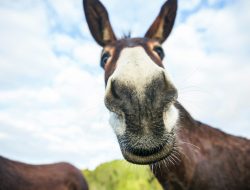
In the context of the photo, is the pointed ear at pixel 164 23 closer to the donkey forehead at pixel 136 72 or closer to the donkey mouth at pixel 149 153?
the donkey forehead at pixel 136 72

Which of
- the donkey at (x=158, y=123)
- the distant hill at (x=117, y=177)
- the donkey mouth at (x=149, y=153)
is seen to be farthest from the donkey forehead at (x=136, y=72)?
the distant hill at (x=117, y=177)

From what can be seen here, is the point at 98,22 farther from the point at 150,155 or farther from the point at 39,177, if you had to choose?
the point at 39,177

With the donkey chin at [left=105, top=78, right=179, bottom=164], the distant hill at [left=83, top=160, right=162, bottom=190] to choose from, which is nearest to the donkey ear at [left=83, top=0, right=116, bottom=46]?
the donkey chin at [left=105, top=78, right=179, bottom=164]

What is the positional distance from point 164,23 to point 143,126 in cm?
245

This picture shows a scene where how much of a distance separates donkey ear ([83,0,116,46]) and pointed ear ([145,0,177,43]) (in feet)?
1.71

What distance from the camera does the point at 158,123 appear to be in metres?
2.19

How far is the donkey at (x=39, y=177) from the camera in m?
7.38

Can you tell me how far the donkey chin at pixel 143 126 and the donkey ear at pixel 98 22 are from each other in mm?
1820

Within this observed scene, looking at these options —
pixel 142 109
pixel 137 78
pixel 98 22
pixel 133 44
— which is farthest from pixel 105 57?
pixel 142 109

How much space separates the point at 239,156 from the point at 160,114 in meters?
2.13

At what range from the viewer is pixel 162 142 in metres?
2.22

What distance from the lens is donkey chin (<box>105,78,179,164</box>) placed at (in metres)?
2.17

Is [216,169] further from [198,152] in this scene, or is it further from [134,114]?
[134,114]

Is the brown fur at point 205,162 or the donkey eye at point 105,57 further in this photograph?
the donkey eye at point 105,57
